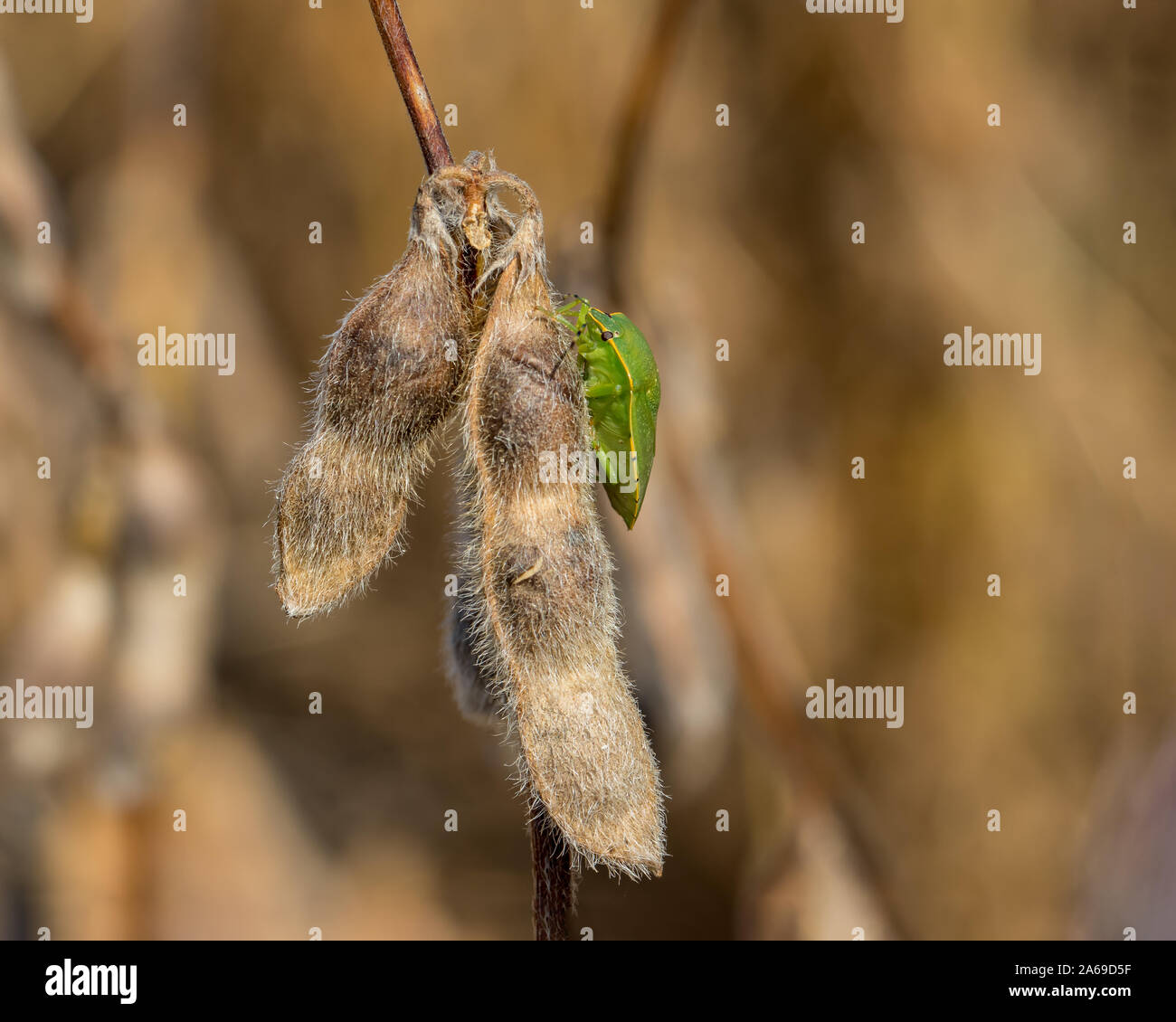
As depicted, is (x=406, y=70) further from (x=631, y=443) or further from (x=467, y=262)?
(x=631, y=443)

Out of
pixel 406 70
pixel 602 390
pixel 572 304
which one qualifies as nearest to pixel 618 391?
pixel 602 390

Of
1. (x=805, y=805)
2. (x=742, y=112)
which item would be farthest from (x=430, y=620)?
(x=742, y=112)

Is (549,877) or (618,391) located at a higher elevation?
(618,391)

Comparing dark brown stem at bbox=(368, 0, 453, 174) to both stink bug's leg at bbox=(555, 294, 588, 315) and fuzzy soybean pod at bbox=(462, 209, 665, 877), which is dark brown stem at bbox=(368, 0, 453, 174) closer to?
fuzzy soybean pod at bbox=(462, 209, 665, 877)

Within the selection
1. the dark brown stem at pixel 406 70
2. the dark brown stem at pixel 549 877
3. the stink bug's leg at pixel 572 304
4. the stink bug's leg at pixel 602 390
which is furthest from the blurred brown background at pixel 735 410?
the dark brown stem at pixel 406 70

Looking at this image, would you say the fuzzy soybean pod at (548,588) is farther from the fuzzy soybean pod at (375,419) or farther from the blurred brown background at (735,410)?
the blurred brown background at (735,410)

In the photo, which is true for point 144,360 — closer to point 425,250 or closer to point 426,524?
point 426,524
